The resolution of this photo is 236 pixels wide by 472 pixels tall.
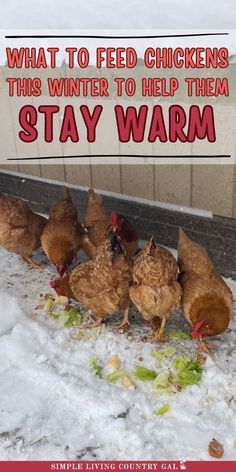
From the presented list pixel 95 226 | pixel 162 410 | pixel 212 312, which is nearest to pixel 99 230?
pixel 95 226

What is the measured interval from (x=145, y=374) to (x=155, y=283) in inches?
21.3

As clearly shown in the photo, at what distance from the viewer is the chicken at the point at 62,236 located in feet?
10.4

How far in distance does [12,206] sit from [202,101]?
1.75 meters

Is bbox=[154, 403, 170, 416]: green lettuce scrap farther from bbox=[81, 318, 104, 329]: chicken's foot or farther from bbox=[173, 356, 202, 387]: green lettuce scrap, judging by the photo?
bbox=[81, 318, 104, 329]: chicken's foot

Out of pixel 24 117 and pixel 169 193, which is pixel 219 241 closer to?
pixel 169 193

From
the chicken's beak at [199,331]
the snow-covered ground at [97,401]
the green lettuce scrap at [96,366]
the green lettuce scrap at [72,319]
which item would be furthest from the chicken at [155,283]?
the green lettuce scrap at [72,319]

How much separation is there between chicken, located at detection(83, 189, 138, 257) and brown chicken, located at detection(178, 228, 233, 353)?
2.00 feet

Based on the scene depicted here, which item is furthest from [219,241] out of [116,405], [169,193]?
[116,405]

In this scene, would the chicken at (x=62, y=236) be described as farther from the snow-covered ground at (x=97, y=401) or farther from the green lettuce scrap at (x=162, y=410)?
the green lettuce scrap at (x=162, y=410)

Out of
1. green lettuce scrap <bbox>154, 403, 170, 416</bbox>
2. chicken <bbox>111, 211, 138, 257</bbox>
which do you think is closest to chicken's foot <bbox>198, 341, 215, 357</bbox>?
green lettuce scrap <bbox>154, 403, 170, 416</bbox>

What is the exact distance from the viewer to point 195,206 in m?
3.27

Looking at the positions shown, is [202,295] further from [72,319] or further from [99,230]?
[99,230]

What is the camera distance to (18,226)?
10.9ft

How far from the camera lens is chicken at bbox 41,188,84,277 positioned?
3.16 m
